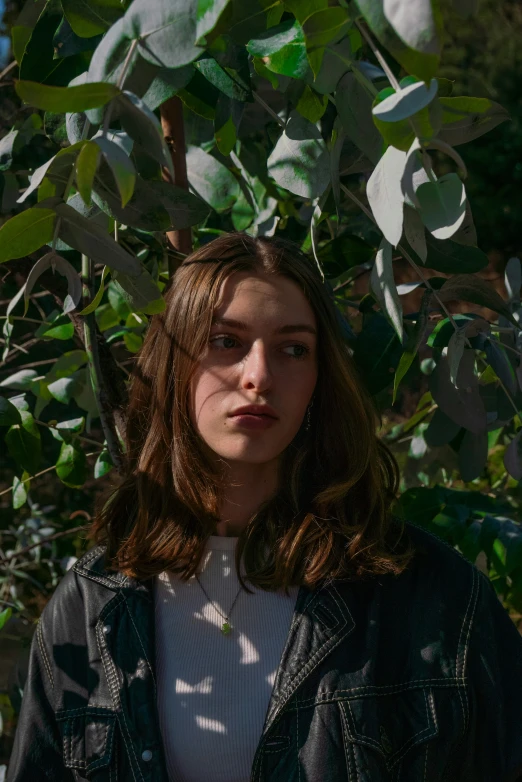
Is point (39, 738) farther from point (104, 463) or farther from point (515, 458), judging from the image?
point (515, 458)

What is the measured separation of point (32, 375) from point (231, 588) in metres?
0.58

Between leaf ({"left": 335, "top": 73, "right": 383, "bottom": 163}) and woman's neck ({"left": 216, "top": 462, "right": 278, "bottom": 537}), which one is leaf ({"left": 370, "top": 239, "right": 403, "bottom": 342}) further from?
woman's neck ({"left": 216, "top": 462, "right": 278, "bottom": 537})

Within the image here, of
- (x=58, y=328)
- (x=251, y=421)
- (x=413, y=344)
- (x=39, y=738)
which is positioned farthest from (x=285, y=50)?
(x=39, y=738)

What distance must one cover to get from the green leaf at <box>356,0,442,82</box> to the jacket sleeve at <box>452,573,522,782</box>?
2.87 feet

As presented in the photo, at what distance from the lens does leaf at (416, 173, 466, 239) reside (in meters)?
0.80

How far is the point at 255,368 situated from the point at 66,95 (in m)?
0.60

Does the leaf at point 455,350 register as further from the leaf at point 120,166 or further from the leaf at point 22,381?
the leaf at point 22,381

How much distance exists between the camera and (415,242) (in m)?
0.88

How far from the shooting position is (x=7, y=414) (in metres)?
1.38

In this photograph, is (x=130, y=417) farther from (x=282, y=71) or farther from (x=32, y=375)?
(x=282, y=71)

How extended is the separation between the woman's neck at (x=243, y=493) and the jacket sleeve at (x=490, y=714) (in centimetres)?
38

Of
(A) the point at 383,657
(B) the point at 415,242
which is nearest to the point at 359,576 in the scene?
(A) the point at 383,657

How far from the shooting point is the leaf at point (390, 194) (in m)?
0.78

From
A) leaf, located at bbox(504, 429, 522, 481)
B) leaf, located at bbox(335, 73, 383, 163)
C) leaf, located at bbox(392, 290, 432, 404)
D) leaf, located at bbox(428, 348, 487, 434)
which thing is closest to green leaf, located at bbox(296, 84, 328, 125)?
leaf, located at bbox(335, 73, 383, 163)
